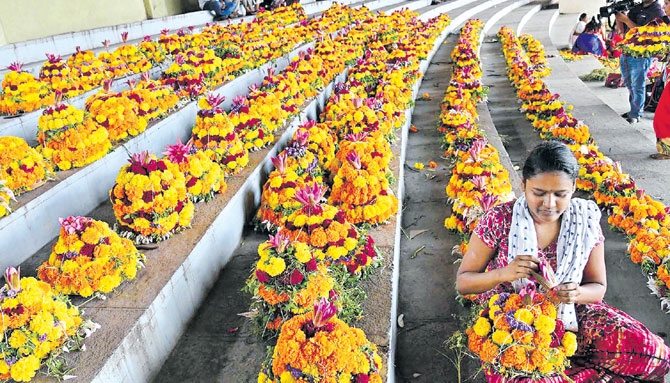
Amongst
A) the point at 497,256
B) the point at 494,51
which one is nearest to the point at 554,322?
the point at 497,256

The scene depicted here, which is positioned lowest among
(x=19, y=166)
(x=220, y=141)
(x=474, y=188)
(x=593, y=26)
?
(x=593, y=26)

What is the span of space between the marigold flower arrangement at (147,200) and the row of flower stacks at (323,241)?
2.30 feet

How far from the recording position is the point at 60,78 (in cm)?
515

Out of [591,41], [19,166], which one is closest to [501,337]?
[19,166]

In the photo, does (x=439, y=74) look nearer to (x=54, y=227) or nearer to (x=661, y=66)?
(x=661, y=66)

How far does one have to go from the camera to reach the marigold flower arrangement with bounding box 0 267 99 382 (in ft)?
6.34

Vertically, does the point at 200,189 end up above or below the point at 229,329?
above

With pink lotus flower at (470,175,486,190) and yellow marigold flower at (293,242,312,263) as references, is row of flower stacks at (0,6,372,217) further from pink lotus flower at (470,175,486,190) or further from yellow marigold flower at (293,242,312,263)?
pink lotus flower at (470,175,486,190)

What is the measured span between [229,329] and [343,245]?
2.61 ft

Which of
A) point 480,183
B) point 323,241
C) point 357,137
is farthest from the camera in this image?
point 357,137

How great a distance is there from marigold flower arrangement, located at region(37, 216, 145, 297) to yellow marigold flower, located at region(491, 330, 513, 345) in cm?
188

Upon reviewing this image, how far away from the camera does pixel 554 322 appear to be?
6.53 feet

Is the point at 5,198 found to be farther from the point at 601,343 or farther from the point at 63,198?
the point at 601,343

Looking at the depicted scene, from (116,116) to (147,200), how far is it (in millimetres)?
1379
